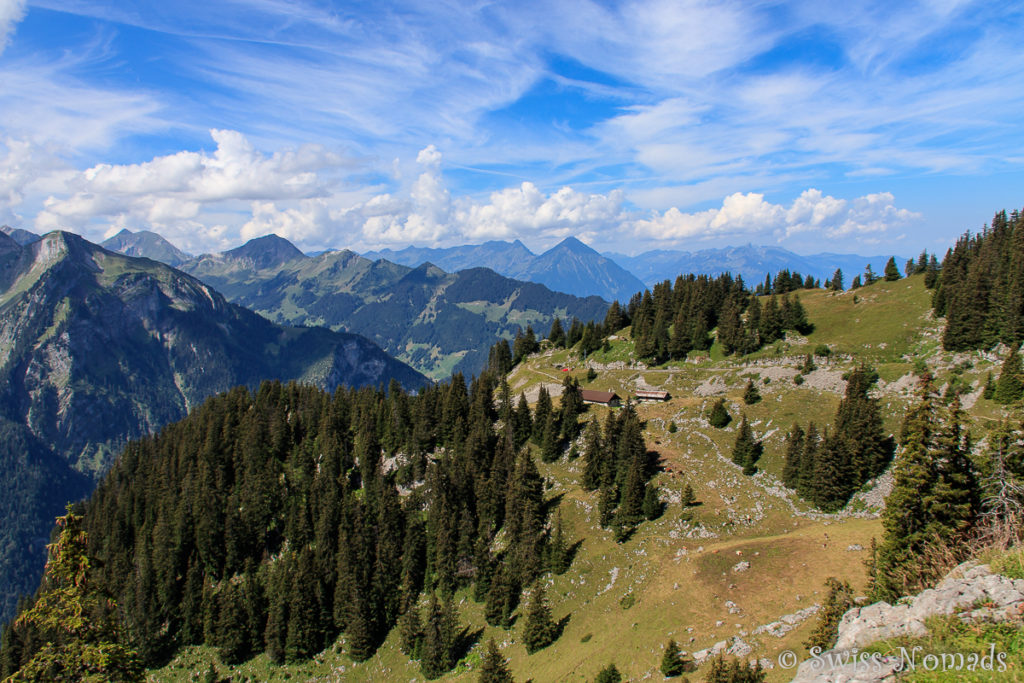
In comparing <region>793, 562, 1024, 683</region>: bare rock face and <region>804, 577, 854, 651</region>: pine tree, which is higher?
<region>793, 562, 1024, 683</region>: bare rock face

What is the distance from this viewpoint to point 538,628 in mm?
56375

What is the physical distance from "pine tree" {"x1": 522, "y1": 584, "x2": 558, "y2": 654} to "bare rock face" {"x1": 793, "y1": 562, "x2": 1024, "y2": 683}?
4056cm

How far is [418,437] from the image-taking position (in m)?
103

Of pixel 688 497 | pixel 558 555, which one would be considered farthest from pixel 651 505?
pixel 558 555

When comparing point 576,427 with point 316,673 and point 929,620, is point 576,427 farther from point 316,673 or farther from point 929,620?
point 929,620

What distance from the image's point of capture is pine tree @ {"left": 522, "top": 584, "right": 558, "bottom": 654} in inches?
2208

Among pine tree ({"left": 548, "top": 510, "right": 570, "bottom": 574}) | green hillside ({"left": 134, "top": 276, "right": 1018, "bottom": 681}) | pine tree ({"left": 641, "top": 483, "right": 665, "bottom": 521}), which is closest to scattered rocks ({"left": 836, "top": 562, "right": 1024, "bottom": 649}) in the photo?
green hillside ({"left": 134, "top": 276, "right": 1018, "bottom": 681})

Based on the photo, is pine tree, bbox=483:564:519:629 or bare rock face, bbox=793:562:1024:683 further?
pine tree, bbox=483:564:519:629

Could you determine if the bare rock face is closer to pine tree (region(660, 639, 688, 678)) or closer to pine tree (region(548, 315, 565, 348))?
pine tree (region(660, 639, 688, 678))

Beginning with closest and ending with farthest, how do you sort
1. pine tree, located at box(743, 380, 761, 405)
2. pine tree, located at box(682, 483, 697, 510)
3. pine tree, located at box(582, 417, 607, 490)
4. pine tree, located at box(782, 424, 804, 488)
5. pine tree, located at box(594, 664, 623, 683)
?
pine tree, located at box(594, 664, 623, 683), pine tree, located at box(682, 483, 697, 510), pine tree, located at box(782, 424, 804, 488), pine tree, located at box(582, 417, 607, 490), pine tree, located at box(743, 380, 761, 405)

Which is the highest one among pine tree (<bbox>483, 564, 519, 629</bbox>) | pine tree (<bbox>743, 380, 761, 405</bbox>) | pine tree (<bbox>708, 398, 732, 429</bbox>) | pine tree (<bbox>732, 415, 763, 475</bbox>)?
pine tree (<bbox>743, 380, 761, 405</bbox>)

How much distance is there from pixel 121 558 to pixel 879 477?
14843 centimetres

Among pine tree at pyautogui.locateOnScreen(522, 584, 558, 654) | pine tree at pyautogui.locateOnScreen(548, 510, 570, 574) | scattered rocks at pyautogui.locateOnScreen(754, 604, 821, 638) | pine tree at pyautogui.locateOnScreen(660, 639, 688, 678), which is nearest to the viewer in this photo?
pine tree at pyautogui.locateOnScreen(660, 639, 688, 678)

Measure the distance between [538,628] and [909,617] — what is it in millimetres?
45442
